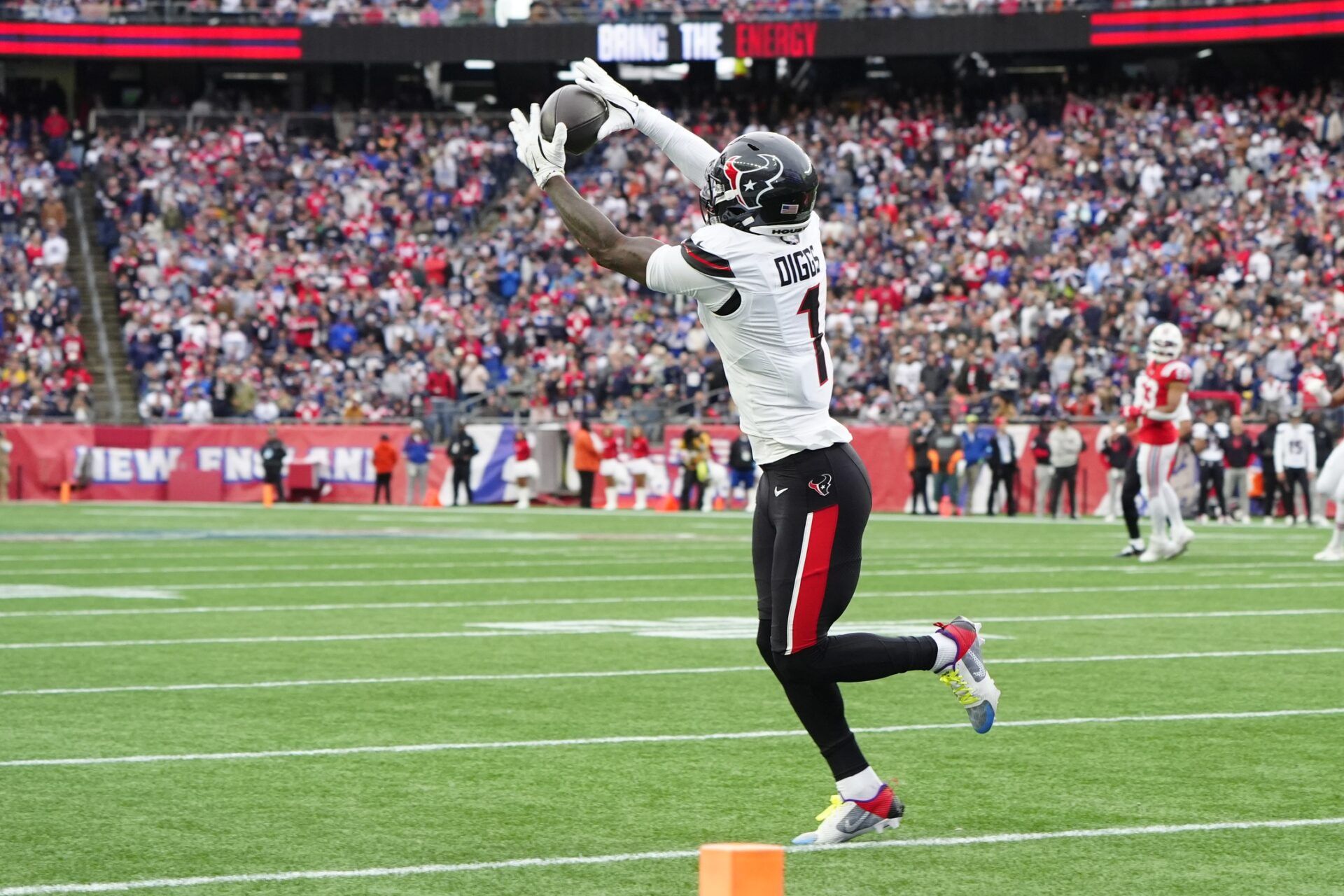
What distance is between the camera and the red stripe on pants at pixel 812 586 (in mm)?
5293

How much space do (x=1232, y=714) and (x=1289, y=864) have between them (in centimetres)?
270

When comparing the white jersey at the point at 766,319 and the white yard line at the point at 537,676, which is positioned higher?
Result: the white jersey at the point at 766,319

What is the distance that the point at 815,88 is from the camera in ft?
127

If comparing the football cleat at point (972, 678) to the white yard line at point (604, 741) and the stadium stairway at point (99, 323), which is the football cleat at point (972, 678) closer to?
the white yard line at point (604, 741)

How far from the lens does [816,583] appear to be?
5.30 metres

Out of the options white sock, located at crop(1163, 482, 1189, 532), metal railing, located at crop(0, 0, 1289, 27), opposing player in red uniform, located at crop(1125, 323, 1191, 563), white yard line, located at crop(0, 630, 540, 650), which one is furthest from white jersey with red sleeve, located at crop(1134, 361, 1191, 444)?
metal railing, located at crop(0, 0, 1289, 27)

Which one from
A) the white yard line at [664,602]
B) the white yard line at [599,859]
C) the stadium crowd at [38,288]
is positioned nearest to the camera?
the white yard line at [599,859]

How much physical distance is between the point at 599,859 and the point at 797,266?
5.35ft

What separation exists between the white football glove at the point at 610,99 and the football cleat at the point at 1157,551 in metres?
10.4

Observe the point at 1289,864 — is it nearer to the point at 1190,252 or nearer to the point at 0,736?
the point at 0,736

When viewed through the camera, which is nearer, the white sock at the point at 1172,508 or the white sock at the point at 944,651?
the white sock at the point at 944,651

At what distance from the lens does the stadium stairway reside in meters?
34.5

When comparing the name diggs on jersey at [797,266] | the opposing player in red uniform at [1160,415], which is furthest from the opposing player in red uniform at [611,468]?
the name diggs on jersey at [797,266]

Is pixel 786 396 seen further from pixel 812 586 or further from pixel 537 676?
pixel 537 676
